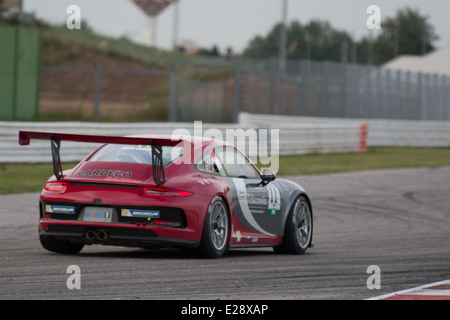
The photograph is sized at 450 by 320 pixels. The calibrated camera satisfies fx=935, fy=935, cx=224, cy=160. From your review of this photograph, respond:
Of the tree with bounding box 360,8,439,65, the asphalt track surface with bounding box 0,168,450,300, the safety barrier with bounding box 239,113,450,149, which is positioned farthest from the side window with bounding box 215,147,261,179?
the tree with bounding box 360,8,439,65

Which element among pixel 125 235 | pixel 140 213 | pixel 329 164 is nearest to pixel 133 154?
pixel 140 213

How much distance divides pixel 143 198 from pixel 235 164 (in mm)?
1638

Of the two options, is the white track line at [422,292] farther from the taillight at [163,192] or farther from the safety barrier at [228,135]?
the safety barrier at [228,135]

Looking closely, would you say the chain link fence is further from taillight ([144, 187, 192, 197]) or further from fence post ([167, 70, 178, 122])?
taillight ([144, 187, 192, 197])

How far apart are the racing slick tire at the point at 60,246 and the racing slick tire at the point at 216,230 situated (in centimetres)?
137

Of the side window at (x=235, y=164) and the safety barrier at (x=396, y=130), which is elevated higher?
the safety barrier at (x=396, y=130)

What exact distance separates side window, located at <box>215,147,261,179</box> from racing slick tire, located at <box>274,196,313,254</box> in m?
0.67

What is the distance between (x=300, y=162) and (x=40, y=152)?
26.3 feet

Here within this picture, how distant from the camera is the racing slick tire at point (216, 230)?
8.84 m

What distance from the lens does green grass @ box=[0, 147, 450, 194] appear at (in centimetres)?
1830

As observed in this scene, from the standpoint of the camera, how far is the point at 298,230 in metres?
10.6

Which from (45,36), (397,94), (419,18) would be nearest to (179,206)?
(397,94)

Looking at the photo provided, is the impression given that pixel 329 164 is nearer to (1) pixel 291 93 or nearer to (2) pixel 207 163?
(1) pixel 291 93

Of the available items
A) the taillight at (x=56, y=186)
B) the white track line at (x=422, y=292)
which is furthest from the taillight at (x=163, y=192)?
the white track line at (x=422, y=292)
